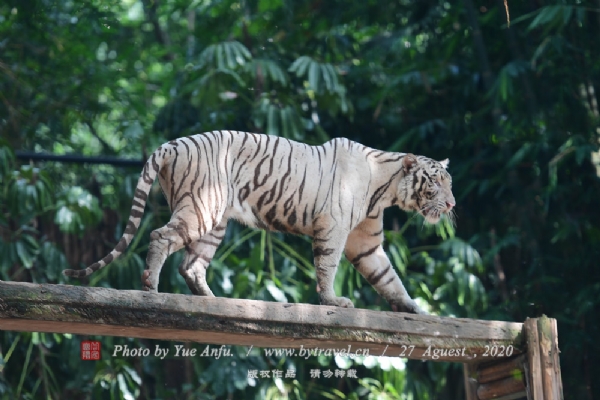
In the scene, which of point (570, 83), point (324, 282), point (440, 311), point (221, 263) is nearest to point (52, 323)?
point (324, 282)

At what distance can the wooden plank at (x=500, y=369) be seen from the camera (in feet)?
14.4

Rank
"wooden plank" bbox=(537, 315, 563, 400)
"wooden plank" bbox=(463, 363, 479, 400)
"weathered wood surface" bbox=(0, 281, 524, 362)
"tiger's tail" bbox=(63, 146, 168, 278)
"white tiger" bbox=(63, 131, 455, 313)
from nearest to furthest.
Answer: "weathered wood surface" bbox=(0, 281, 524, 362)
"tiger's tail" bbox=(63, 146, 168, 278)
"white tiger" bbox=(63, 131, 455, 313)
"wooden plank" bbox=(537, 315, 563, 400)
"wooden plank" bbox=(463, 363, 479, 400)

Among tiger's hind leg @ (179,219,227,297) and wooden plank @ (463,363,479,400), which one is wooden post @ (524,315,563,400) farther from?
tiger's hind leg @ (179,219,227,297)

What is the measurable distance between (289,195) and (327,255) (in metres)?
0.32

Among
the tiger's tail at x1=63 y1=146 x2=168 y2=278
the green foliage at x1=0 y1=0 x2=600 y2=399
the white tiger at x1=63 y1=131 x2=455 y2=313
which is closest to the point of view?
the tiger's tail at x1=63 y1=146 x2=168 y2=278

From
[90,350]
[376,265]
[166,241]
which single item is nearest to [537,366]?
[376,265]

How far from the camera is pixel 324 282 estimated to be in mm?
4137

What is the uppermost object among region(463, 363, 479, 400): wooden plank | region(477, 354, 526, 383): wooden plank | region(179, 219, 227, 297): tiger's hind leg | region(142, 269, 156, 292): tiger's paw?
region(142, 269, 156, 292): tiger's paw

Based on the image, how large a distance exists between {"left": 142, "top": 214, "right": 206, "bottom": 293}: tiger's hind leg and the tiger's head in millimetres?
1040

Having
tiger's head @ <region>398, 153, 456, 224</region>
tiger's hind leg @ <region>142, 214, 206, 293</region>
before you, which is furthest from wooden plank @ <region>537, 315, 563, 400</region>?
tiger's hind leg @ <region>142, 214, 206, 293</region>

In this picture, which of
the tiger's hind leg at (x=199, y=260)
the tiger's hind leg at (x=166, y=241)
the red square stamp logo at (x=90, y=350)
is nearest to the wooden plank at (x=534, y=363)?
the tiger's hind leg at (x=199, y=260)

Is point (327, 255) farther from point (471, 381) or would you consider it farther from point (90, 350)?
point (90, 350)

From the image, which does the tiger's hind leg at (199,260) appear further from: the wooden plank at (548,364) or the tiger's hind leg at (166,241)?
the wooden plank at (548,364)

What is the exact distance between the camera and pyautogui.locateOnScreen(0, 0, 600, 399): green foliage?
6.11 metres
